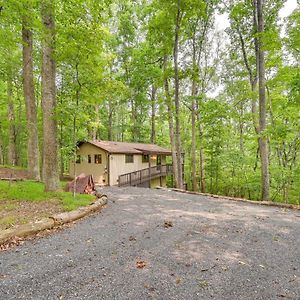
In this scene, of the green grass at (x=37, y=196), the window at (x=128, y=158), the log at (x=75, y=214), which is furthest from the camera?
the window at (x=128, y=158)

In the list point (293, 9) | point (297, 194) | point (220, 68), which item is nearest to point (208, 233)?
point (293, 9)

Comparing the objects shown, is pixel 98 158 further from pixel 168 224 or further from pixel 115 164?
pixel 168 224

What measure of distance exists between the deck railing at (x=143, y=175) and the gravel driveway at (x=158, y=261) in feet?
34.4

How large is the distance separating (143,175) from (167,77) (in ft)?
26.2

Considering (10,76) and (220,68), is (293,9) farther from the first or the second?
(10,76)

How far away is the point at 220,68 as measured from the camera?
19.5 m

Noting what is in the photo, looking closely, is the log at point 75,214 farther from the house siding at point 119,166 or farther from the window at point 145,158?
the window at point 145,158

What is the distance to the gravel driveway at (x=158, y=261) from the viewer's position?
102 inches

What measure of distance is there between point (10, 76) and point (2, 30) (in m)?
8.71

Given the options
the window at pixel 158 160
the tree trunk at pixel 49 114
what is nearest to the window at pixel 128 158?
the window at pixel 158 160

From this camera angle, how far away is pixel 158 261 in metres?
3.34

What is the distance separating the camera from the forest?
7543 millimetres

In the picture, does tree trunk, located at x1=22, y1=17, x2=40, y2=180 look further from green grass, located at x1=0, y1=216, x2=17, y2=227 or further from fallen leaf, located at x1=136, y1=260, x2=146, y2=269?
fallen leaf, located at x1=136, y1=260, x2=146, y2=269

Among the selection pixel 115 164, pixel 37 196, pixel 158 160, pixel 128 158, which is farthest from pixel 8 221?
pixel 158 160
